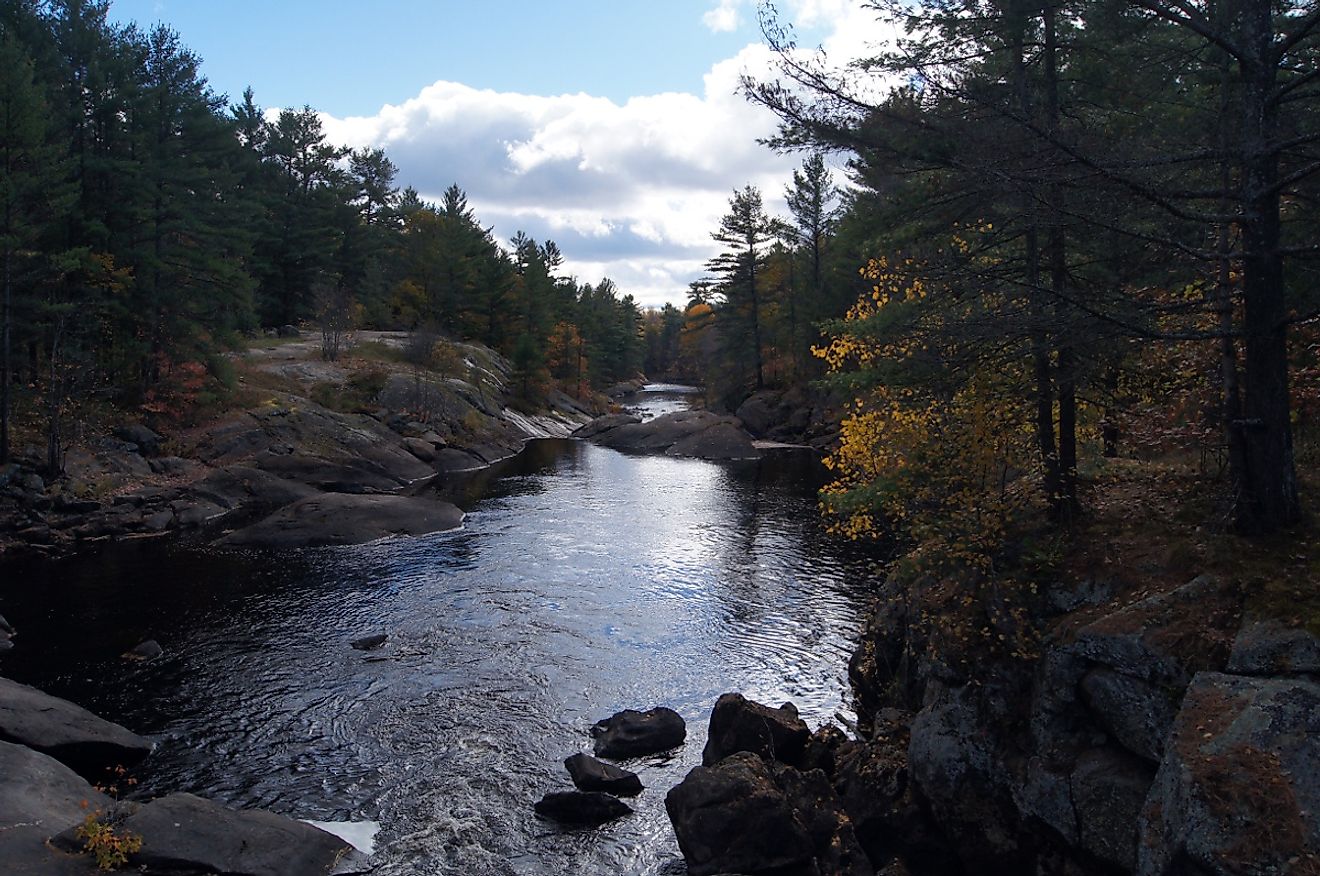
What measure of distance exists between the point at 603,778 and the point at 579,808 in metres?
0.85

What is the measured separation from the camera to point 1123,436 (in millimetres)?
18734

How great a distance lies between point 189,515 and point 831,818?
28424 millimetres

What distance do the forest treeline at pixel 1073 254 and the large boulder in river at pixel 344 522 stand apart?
63.9ft

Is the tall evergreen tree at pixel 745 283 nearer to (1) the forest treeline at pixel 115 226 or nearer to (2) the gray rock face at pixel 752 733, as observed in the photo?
(1) the forest treeline at pixel 115 226

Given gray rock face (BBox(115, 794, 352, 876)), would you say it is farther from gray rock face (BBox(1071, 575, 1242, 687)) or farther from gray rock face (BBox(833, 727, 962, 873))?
gray rock face (BBox(1071, 575, 1242, 687))

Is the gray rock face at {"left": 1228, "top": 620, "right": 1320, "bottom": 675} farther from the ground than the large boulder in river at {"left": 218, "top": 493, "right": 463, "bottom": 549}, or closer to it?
farther from the ground

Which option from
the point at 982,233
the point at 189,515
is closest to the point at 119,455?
the point at 189,515

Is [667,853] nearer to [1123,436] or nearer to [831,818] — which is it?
[831,818]

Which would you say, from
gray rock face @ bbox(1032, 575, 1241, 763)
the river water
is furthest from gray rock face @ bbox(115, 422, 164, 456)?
gray rock face @ bbox(1032, 575, 1241, 763)

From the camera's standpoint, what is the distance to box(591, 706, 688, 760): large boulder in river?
15328mm

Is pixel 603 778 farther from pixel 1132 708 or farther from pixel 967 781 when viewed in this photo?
pixel 1132 708

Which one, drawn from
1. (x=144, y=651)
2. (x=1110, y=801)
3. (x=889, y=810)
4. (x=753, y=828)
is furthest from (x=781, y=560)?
(x=1110, y=801)

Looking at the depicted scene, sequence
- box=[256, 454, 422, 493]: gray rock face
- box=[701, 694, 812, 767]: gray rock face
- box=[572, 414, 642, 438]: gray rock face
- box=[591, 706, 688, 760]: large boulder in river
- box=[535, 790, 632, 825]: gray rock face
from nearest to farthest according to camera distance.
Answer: box=[535, 790, 632, 825]: gray rock face
box=[701, 694, 812, 767]: gray rock face
box=[591, 706, 688, 760]: large boulder in river
box=[256, 454, 422, 493]: gray rock face
box=[572, 414, 642, 438]: gray rock face

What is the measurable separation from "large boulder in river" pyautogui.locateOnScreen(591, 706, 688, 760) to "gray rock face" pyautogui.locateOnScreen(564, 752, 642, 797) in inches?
38.2
